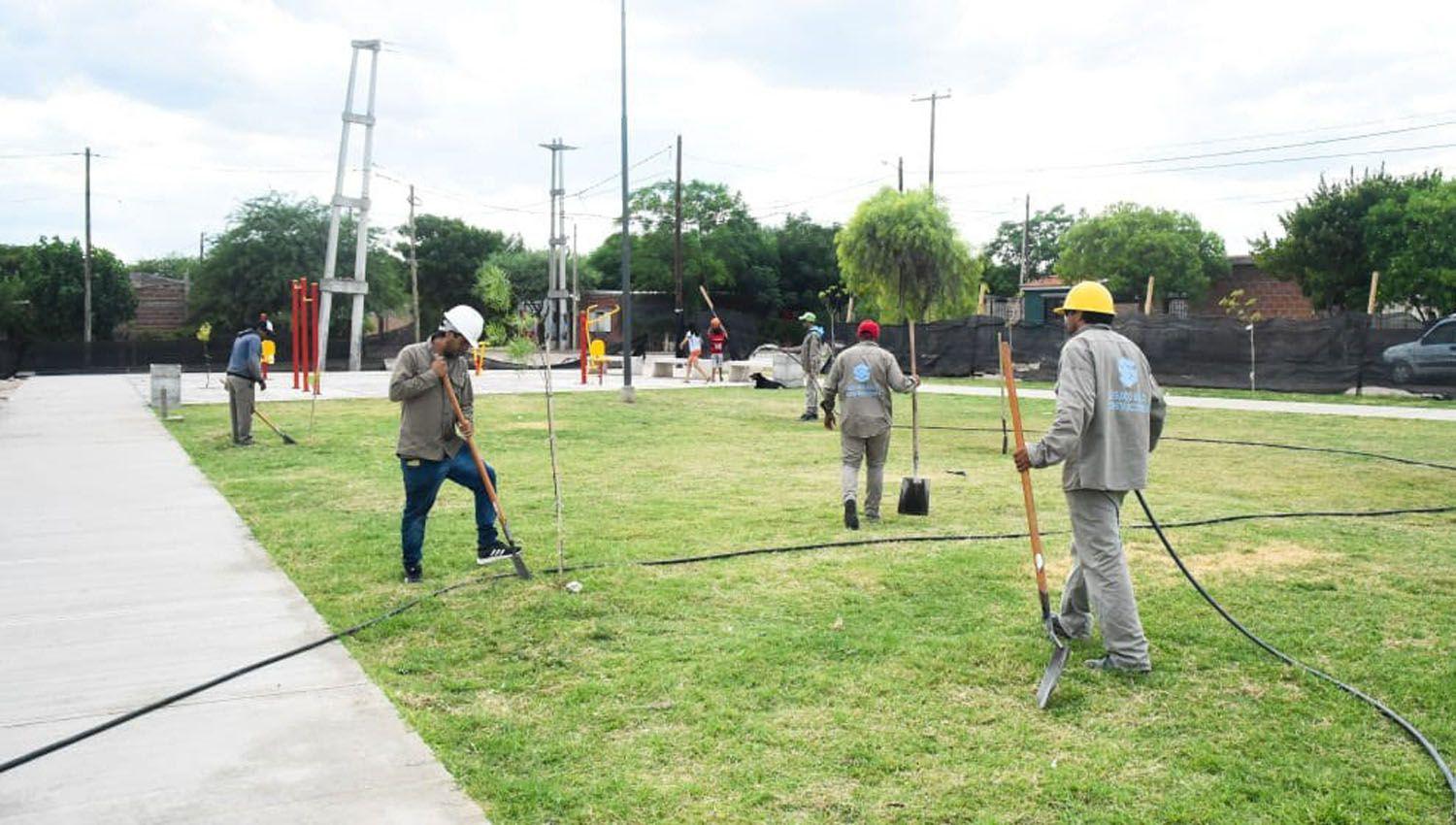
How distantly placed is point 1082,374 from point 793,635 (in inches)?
79.4

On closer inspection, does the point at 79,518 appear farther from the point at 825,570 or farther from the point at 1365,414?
the point at 1365,414

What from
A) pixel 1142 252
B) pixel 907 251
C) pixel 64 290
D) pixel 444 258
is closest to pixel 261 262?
pixel 64 290

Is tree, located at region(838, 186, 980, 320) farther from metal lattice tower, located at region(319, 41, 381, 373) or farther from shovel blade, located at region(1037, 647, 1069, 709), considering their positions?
shovel blade, located at region(1037, 647, 1069, 709)

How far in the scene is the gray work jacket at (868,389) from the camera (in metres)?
9.68

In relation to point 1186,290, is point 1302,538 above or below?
below

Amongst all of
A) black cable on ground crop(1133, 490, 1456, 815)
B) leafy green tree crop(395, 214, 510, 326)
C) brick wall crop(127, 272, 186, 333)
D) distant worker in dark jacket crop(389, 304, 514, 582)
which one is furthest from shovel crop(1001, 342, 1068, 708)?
leafy green tree crop(395, 214, 510, 326)

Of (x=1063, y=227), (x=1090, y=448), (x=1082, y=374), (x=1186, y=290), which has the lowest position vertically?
(x=1090, y=448)

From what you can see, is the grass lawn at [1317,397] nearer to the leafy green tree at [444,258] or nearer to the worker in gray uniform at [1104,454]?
the worker in gray uniform at [1104,454]

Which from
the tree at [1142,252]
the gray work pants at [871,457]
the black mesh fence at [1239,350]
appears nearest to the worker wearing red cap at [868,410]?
the gray work pants at [871,457]

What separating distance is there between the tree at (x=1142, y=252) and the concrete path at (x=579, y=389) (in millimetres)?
24206

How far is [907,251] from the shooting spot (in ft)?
144

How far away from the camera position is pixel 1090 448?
18.4 ft

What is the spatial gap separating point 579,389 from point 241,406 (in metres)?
14.5

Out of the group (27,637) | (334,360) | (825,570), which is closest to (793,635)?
(825,570)
